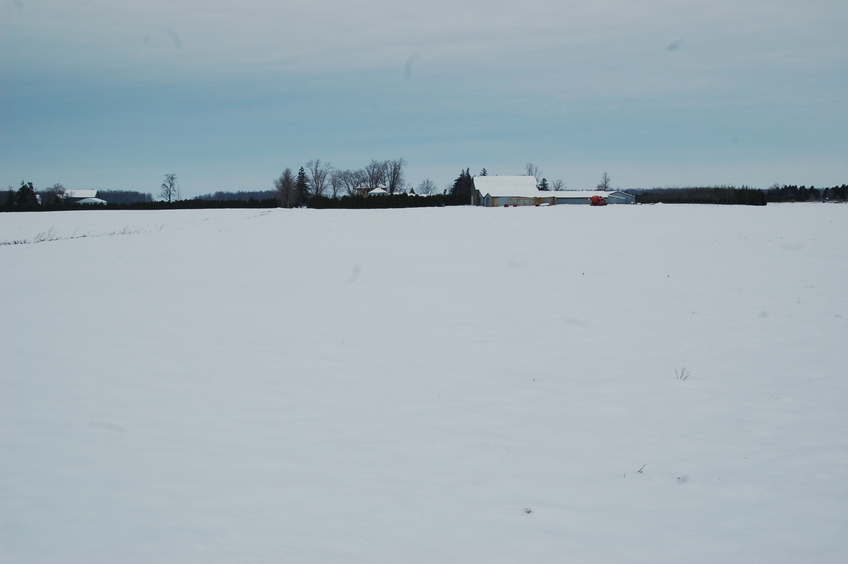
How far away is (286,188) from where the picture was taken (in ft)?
370

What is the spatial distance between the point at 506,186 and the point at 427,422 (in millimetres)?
85426

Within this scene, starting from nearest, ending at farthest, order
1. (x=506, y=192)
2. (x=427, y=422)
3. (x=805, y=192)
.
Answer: (x=427, y=422), (x=506, y=192), (x=805, y=192)

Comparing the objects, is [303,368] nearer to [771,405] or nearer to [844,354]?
[771,405]

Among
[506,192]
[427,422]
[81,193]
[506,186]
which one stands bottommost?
[427,422]

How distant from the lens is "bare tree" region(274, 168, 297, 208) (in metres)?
112

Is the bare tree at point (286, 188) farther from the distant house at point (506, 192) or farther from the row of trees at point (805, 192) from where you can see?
the row of trees at point (805, 192)

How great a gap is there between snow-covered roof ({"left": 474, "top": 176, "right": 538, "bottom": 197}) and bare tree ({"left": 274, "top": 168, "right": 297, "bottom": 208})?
39.5 meters

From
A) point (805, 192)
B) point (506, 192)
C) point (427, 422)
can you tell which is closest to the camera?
point (427, 422)

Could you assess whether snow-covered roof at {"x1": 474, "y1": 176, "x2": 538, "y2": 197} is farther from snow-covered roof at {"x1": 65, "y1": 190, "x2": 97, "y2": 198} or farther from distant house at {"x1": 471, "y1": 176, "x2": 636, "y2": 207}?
snow-covered roof at {"x1": 65, "y1": 190, "x2": 97, "y2": 198}

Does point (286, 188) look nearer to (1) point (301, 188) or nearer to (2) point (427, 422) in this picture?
(1) point (301, 188)

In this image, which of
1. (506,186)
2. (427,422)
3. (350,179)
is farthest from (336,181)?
(427,422)

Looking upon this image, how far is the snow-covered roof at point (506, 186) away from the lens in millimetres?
87125

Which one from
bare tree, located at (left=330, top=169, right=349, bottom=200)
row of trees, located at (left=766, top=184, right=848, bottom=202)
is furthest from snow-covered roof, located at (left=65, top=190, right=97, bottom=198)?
row of trees, located at (left=766, top=184, right=848, bottom=202)

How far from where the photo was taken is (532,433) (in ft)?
19.1
